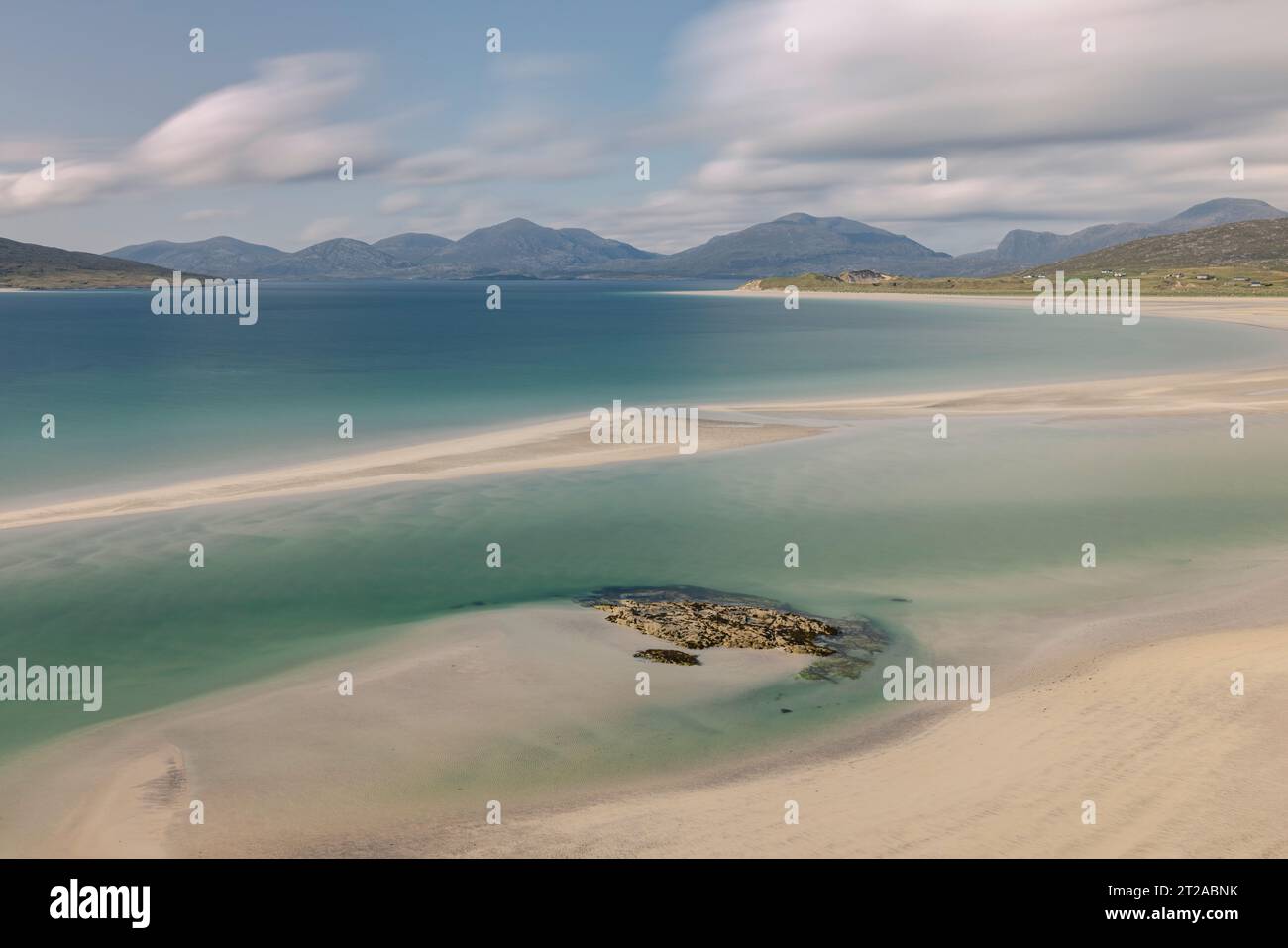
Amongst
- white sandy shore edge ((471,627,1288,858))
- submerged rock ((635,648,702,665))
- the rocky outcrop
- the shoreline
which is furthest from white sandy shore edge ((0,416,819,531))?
white sandy shore edge ((471,627,1288,858))

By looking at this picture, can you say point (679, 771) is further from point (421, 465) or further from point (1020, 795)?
point (421, 465)

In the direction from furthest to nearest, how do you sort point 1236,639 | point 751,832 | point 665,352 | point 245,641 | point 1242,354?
point 665,352 → point 1242,354 → point 245,641 → point 1236,639 → point 751,832

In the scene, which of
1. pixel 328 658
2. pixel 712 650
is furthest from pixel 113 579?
pixel 712 650

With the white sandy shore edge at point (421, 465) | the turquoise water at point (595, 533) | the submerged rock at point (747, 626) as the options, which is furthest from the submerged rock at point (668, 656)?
the white sandy shore edge at point (421, 465)

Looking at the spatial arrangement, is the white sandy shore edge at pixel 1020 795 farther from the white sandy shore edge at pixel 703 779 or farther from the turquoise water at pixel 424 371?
the turquoise water at pixel 424 371

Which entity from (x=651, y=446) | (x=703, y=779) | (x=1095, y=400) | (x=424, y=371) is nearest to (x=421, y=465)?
(x=651, y=446)

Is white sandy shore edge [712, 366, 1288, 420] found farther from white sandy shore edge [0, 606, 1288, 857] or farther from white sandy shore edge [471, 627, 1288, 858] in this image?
white sandy shore edge [471, 627, 1288, 858]

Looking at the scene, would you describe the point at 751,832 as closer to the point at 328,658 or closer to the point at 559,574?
the point at 328,658
